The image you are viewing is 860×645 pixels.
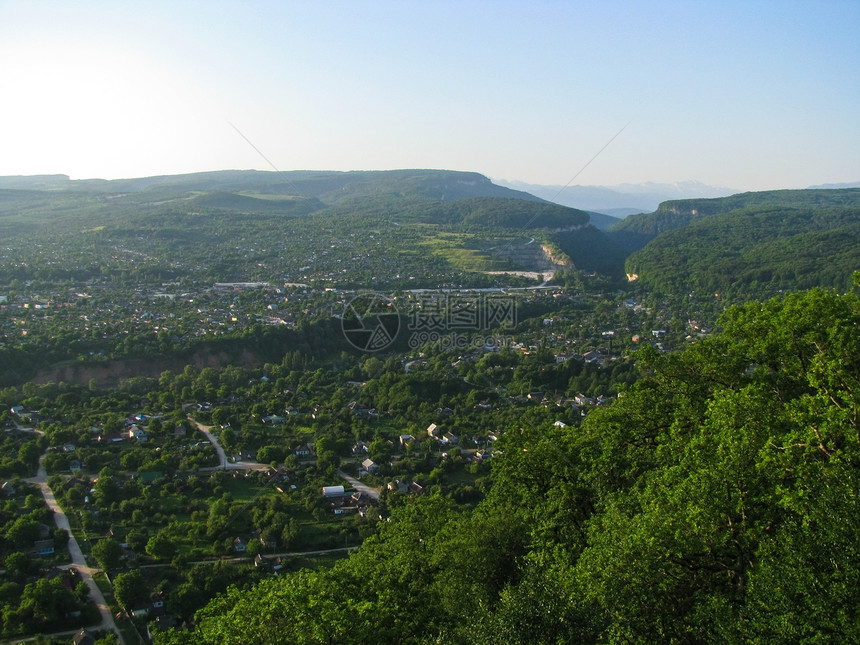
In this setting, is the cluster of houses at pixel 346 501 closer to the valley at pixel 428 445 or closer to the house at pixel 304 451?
the valley at pixel 428 445

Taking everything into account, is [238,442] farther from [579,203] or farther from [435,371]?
[579,203]

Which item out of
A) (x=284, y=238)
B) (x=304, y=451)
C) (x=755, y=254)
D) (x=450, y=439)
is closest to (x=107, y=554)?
(x=304, y=451)

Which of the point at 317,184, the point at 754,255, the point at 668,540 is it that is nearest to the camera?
the point at 668,540

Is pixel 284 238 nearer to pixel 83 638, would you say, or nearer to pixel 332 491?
pixel 332 491

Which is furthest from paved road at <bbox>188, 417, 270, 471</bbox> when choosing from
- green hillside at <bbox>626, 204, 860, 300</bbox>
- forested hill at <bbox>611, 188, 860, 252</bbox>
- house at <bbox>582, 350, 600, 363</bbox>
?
forested hill at <bbox>611, 188, 860, 252</bbox>

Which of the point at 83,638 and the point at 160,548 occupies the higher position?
the point at 160,548

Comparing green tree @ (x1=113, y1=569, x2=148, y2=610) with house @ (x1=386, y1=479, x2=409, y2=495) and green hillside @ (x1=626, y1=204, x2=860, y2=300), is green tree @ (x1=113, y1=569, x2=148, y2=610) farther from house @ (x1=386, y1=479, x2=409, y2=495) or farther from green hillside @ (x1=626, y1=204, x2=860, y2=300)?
green hillside @ (x1=626, y1=204, x2=860, y2=300)

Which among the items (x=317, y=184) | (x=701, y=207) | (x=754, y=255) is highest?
(x=317, y=184)
